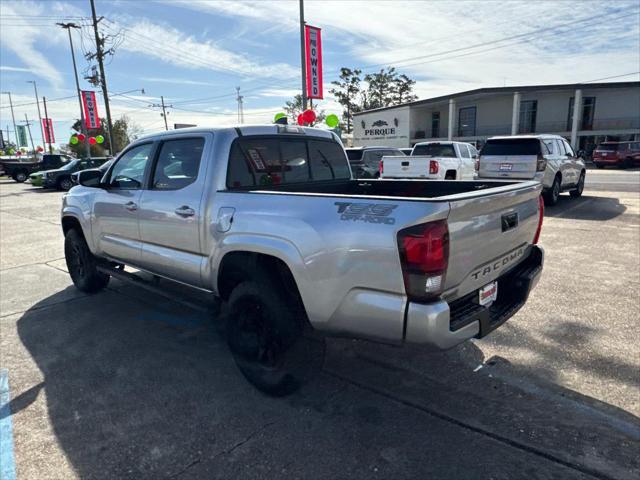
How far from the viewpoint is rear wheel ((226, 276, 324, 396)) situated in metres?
2.99

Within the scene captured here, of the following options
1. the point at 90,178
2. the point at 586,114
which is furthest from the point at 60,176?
the point at 586,114

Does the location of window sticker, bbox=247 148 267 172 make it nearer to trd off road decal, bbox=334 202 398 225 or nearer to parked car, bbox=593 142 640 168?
trd off road decal, bbox=334 202 398 225

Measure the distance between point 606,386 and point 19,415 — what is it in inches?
162

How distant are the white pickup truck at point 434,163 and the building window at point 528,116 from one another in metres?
32.0

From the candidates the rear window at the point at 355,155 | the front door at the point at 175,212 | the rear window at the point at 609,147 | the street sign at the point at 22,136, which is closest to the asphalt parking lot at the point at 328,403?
the front door at the point at 175,212

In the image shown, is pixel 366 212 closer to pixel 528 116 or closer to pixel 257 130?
pixel 257 130

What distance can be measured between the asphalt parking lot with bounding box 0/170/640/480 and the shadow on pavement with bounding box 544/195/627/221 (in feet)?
20.0

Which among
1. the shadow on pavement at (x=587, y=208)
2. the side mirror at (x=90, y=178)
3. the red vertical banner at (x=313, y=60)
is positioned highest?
the red vertical banner at (x=313, y=60)

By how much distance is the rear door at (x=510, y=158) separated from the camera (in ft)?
36.7

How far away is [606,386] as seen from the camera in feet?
10.7

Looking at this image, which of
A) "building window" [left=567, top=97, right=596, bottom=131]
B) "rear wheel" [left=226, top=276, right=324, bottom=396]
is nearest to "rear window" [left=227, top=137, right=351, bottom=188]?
"rear wheel" [left=226, top=276, right=324, bottom=396]

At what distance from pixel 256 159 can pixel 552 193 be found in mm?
10687

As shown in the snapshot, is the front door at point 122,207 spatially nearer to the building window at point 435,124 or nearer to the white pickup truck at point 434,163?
the white pickup truck at point 434,163

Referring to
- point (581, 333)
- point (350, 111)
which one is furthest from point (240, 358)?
point (350, 111)
